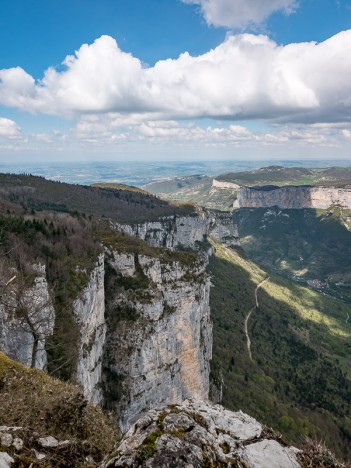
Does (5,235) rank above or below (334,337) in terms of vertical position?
above

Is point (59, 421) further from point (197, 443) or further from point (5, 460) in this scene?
point (197, 443)

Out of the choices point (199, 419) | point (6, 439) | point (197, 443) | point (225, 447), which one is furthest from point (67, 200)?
point (197, 443)

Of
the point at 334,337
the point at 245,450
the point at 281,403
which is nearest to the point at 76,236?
the point at 245,450

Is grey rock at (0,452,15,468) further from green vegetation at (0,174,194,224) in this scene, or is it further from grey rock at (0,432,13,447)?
green vegetation at (0,174,194,224)

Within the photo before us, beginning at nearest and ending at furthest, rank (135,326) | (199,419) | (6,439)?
(6,439) → (199,419) → (135,326)

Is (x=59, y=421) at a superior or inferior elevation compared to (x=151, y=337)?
superior

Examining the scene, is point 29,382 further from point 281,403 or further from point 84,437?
point 281,403
